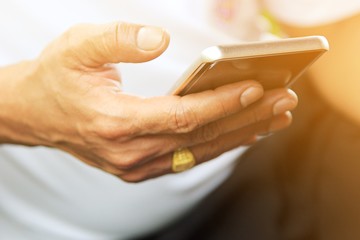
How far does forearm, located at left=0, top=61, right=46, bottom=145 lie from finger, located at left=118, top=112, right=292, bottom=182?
0.15m

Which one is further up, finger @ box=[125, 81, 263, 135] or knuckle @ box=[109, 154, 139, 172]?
finger @ box=[125, 81, 263, 135]

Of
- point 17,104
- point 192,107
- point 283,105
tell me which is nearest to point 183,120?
point 192,107

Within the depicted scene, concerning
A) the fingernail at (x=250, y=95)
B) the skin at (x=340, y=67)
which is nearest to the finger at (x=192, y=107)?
the fingernail at (x=250, y=95)

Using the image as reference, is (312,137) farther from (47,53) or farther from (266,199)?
(47,53)

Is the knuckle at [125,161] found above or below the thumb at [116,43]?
below

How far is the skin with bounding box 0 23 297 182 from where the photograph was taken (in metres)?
0.48

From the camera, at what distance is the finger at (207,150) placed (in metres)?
0.58

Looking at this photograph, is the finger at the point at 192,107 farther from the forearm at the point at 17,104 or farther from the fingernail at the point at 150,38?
the forearm at the point at 17,104

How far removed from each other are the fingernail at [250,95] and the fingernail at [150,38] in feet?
0.35

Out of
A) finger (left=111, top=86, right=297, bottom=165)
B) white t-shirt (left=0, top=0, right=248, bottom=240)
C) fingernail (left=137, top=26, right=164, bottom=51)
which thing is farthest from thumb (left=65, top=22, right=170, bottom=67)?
white t-shirt (left=0, top=0, right=248, bottom=240)

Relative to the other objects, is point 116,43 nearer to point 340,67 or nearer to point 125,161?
point 125,161

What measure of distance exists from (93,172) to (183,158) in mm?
229

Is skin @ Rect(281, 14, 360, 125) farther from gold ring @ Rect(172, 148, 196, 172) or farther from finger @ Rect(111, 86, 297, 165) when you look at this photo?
gold ring @ Rect(172, 148, 196, 172)

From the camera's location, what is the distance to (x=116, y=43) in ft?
1.54
